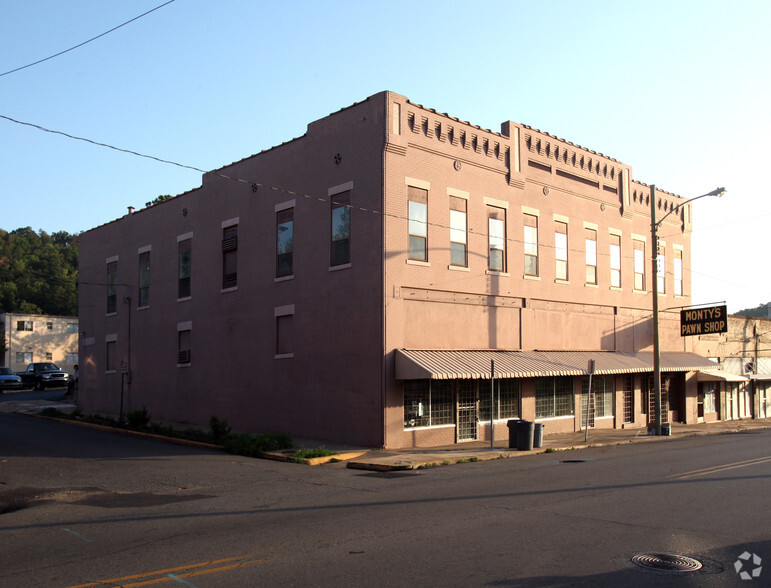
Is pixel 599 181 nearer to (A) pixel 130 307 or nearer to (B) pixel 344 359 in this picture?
(B) pixel 344 359

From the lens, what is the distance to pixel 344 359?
2130 cm

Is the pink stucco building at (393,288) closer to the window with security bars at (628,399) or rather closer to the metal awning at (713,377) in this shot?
the window with security bars at (628,399)

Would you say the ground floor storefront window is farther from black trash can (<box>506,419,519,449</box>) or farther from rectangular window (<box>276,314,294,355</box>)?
rectangular window (<box>276,314,294,355</box>)

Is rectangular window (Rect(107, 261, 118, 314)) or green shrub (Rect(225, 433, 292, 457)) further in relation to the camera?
rectangular window (Rect(107, 261, 118, 314))

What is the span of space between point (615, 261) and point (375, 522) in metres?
23.4

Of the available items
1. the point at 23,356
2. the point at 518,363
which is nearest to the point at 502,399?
the point at 518,363

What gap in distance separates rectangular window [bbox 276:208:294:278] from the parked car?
32.8 metres

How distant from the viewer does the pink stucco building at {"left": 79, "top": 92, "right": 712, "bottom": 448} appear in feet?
68.7

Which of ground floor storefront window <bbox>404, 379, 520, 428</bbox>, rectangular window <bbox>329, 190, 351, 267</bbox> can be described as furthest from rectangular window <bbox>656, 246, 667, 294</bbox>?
rectangular window <bbox>329, 190, 351, 267</bbox>

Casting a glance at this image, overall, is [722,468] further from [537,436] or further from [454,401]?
[454,401]

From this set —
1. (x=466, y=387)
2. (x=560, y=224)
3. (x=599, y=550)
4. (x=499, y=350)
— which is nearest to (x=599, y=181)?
(x=560, y=224)

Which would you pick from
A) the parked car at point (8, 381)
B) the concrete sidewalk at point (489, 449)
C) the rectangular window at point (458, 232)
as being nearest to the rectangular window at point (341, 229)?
the rectangular window at point (458, 232)

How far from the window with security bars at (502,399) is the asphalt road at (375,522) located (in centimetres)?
550

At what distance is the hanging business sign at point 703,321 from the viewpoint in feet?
101
